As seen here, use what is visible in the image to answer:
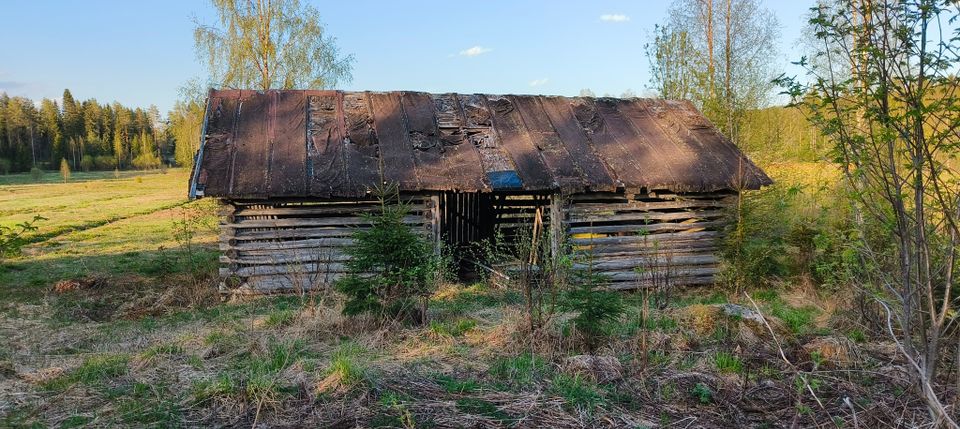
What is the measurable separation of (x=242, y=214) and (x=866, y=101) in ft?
27.6

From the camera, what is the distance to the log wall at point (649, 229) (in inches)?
418

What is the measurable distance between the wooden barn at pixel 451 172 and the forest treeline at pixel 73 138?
2804 inches

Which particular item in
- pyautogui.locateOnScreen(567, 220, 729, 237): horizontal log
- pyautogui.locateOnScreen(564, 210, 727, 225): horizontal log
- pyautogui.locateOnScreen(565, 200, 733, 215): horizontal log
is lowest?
pyautogui.locateOnScreen(567, 220, 729, 237): horizontal log

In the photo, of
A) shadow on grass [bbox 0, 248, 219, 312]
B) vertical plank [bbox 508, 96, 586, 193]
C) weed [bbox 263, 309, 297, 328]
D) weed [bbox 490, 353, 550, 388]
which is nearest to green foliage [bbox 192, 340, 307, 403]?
weed [bbox 263, 309, 297, 328]

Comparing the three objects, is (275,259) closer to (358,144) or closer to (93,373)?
(358,144)

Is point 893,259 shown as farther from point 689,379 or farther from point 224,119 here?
point 224,119

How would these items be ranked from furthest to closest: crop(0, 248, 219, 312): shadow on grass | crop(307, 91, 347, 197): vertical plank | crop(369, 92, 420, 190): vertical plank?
crop(0, 248, 219, 312): shadow on grass < crop(369, 92, 420, 190): vertical plank < crop(307, 91, 347, 197): vertical plank

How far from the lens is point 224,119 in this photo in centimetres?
1052

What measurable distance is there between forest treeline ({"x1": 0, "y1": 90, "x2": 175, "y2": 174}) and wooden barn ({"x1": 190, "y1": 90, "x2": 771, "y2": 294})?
71.2 meters

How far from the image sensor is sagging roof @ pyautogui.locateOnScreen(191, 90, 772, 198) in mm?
9602

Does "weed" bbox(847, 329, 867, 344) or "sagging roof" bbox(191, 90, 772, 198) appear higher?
"sagging roof" bbox(191, 90, 772, 198)

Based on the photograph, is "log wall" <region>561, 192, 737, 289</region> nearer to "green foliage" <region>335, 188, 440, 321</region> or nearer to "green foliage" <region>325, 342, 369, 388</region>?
"green foliage" <region>335, 188, 440, 321</region>

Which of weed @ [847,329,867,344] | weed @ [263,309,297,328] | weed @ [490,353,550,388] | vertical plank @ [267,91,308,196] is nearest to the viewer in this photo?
weed @ [490,353,550,388]

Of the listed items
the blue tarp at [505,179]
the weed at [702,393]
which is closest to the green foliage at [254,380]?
the weed at [702,393]
